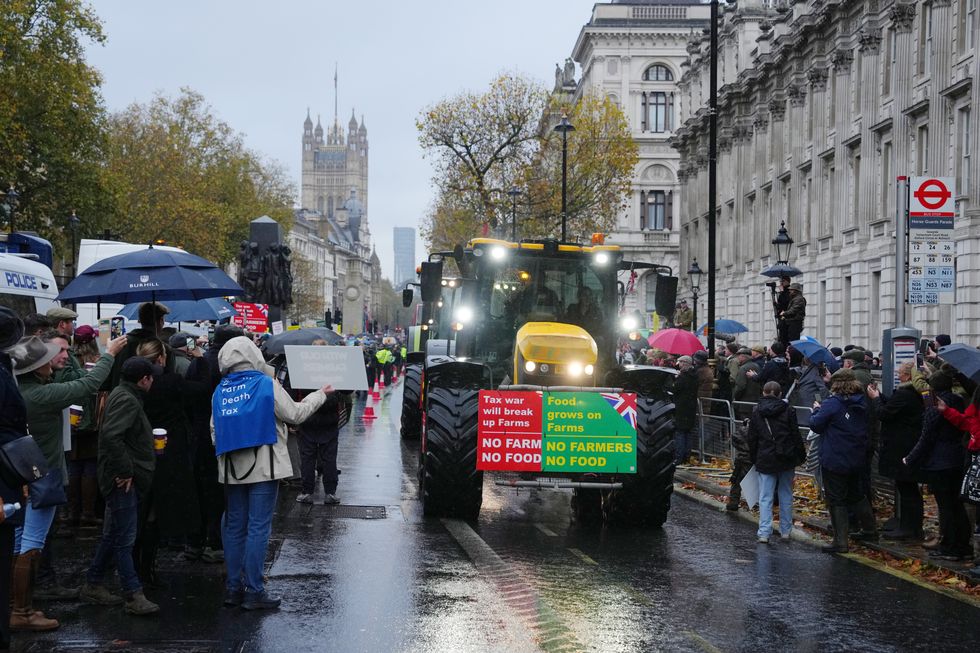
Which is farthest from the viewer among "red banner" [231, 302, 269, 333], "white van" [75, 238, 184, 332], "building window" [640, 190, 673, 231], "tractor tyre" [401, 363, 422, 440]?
"building window" [640, 190, 673, 231]

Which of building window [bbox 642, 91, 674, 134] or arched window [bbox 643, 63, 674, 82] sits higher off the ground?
arched window [bbox 643, 63, 674, 82]

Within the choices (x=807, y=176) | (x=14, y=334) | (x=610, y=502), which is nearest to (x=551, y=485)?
(x=610, y=502)

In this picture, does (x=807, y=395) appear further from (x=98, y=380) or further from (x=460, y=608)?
(x=98, y=380)

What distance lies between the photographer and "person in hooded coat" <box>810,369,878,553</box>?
1293cm

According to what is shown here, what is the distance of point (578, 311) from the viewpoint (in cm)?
1516

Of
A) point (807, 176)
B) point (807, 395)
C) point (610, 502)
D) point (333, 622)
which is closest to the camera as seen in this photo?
point (333, 622)

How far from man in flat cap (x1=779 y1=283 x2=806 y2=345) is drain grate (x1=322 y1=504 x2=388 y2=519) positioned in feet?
31.8

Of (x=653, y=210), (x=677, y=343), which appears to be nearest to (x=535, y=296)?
(x=677, y=343)

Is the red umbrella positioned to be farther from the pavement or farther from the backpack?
the backpack

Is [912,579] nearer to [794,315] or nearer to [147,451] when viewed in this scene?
[147,451]

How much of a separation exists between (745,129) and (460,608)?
49887 millimetres

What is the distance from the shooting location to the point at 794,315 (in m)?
22.1

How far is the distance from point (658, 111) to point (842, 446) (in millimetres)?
79536

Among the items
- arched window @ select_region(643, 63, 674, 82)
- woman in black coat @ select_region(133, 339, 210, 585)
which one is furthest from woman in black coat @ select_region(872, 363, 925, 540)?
arched window @ select_region(643, 63, 674, 82)
